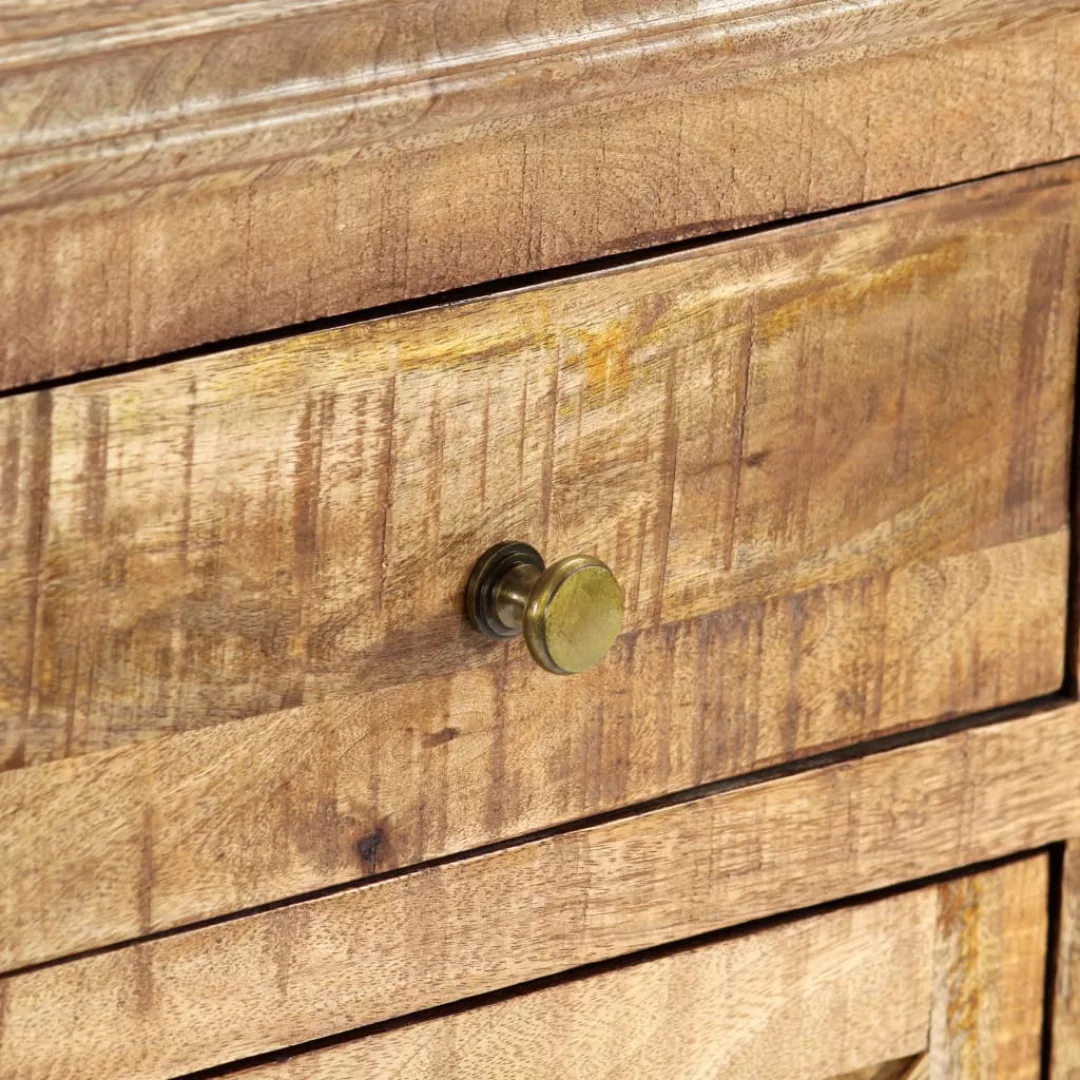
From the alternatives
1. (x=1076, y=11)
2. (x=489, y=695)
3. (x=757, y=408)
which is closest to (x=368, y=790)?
(x=489, y=695)

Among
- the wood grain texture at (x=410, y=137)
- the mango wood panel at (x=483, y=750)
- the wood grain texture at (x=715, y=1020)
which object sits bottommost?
the wood grain texture at (x=715, y=1020)

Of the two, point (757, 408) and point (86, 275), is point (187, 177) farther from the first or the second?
point (757, 408)

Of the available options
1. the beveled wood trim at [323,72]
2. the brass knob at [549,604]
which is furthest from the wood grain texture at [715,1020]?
the beveled wood trim at [323,72]

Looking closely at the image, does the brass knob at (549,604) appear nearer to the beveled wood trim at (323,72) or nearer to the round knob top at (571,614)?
the round knob top at (571,614)

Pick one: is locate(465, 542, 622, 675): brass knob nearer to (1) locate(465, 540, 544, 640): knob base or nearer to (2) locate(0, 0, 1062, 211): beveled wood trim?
(1) locate(465, 540, 544, 640): knob base

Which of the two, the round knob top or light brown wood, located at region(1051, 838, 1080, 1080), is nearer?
the round knob top

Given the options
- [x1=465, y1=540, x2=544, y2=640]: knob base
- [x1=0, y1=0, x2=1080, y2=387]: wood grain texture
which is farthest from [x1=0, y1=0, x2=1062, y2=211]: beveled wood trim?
[x1=465, y1=540, x2=544, y2=640]: knob base

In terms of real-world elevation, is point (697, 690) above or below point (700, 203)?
below

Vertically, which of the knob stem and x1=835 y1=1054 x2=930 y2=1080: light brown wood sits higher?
the knob stem
